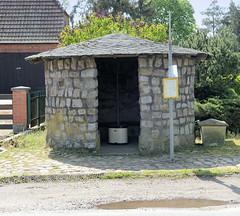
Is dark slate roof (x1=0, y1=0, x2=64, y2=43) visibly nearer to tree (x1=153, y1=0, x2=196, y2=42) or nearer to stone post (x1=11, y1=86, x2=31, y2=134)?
stone post (x1=11, y1=86, x2=31, y2=134)

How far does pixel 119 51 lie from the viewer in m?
8.84

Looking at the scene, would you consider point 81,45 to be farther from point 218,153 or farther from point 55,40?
point 55,40

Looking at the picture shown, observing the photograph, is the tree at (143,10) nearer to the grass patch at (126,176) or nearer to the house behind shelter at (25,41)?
the house behind shelter at (25,41)

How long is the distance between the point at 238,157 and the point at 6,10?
17.6 m

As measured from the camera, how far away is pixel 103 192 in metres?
6.16

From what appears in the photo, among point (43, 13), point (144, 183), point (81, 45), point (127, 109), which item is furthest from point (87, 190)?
point (43, 13)

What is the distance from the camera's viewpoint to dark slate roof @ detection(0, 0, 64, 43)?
21031mm

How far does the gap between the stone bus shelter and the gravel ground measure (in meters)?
2.51

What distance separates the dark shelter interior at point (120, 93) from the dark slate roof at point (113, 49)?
7.55ft

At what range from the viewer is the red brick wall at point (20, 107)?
1255 centimetres

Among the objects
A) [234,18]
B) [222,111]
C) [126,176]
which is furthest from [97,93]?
[234,18]

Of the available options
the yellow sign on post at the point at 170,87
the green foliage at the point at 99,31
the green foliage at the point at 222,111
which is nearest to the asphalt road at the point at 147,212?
the yellow sign on post at the point at 170,87

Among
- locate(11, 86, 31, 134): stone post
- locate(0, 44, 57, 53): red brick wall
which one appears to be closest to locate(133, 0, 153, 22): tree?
locate(0, 44, 57, 53): red brick wall

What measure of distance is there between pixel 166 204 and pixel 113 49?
4.48m
